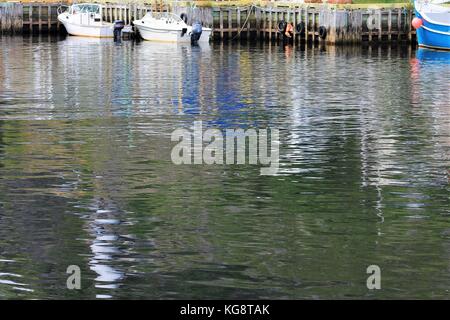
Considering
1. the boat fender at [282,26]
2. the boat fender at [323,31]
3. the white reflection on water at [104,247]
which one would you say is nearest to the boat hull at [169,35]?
the boat fender at [282,26]

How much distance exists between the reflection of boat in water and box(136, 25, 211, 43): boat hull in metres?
18.3

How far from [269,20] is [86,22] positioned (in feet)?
57.5

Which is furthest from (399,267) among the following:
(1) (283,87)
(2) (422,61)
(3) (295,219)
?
(2) (422,61)

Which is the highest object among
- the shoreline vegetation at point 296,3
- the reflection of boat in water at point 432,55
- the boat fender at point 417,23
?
the shoreline vegetation at point 296,3

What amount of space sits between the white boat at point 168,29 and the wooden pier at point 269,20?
1.20 metres

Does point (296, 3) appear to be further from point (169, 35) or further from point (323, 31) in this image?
point (169, 35)

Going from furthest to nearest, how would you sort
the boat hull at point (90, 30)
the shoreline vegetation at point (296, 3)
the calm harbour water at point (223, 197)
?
the boat hull at point (90, 30)
the shoreline vegetation at point (296, 3)
the calm harbour water at point (223, 197)

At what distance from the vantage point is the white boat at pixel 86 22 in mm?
111500

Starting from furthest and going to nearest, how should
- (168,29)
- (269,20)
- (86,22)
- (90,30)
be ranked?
1. (86,22)
2. (90,30)
3. (269,20)
4. (168,29)

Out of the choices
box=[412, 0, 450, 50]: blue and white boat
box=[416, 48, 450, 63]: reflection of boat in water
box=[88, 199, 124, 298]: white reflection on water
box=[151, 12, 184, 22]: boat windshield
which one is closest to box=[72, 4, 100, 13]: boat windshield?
box=[151, 12, 184, 22]: boat windshield

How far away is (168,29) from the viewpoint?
104 metres

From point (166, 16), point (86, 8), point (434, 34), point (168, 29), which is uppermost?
point (86, 8)

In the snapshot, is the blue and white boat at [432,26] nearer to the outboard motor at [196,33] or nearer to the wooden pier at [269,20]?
the wooden pier at [269,20]

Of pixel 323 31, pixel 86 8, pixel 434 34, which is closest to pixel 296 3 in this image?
pixel 323 31
